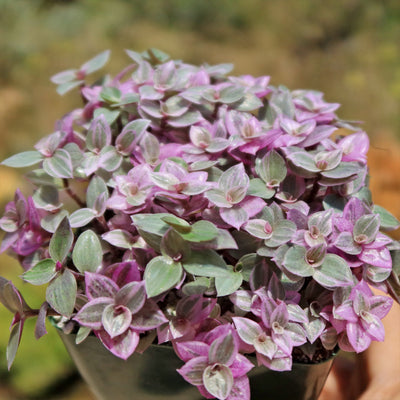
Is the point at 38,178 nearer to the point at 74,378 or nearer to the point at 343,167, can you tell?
the point at 343,167

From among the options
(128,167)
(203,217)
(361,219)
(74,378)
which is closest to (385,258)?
(361,219)

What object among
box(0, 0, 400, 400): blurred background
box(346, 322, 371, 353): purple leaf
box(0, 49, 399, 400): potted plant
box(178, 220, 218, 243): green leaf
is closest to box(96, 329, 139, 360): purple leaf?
box(0, 49, 399, 400): potted plant

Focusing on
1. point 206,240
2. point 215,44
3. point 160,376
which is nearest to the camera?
point 206,240

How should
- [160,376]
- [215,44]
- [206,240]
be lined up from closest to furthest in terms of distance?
[206,240] < [160,376] < [215,44]

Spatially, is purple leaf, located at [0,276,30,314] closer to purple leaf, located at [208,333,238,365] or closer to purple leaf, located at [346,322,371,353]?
purple leaf, located at [208,333,238,365]

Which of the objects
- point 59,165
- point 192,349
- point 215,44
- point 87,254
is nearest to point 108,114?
point 59,165

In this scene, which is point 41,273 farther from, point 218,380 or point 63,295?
point 218,380

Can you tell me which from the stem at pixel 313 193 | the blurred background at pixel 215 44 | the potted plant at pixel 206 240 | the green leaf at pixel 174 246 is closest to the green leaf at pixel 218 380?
the potted plant at pixel 206 240
